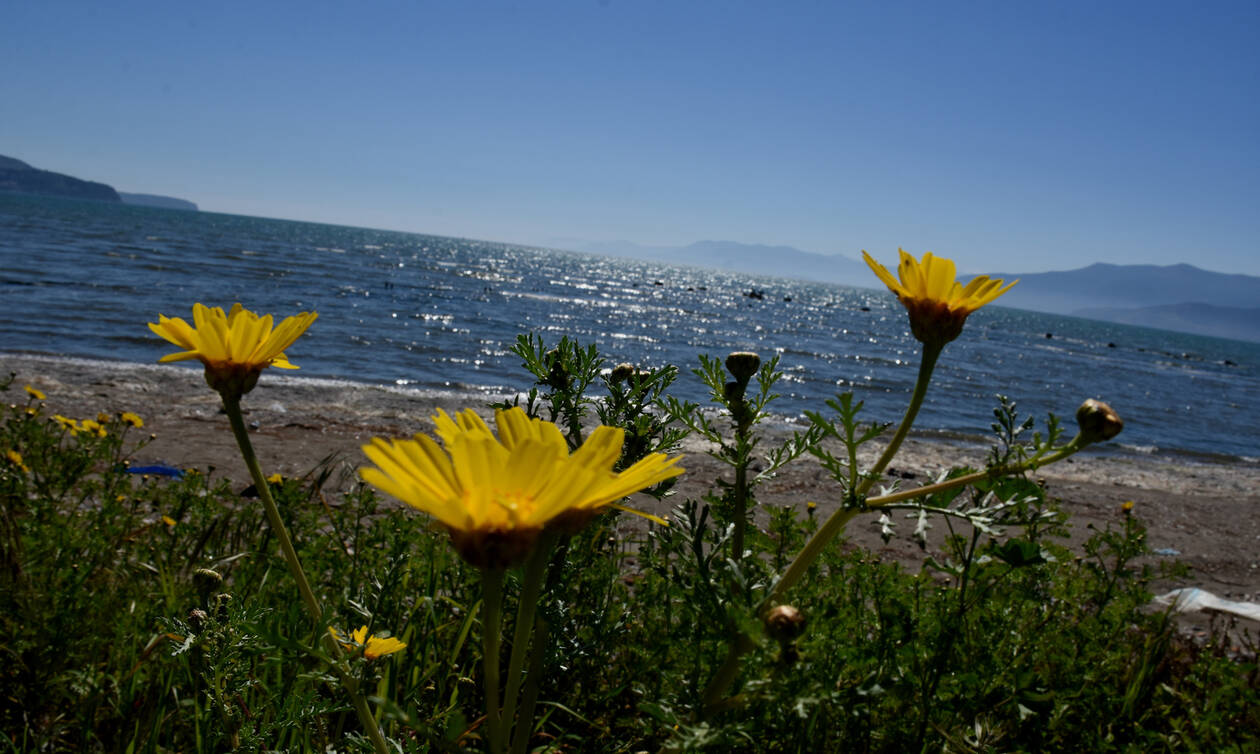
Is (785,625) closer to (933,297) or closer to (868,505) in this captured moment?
(868,505)

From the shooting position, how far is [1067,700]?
2.04 meters

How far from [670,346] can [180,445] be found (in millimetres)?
20553

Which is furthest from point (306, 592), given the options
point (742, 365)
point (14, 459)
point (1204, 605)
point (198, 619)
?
point (1204, 605)

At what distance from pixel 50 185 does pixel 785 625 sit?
202m

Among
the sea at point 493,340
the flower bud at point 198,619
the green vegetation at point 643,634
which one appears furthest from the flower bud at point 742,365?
the sea at point 493,340

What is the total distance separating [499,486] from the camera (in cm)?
70

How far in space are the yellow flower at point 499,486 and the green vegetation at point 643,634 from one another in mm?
84

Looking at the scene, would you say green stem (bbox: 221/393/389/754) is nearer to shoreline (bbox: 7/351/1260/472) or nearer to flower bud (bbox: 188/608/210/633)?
flower bud (bbox: 188/608/210/633)

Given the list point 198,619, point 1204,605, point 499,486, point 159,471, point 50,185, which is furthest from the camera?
point 50,185

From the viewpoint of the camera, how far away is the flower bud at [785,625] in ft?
2.63

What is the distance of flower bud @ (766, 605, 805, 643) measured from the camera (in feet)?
2.63

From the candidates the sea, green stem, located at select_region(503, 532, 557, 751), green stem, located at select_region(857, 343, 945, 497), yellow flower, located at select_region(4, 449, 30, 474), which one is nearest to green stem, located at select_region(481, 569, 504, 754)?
green stem, located at select_region(503, 532, 557, 751)

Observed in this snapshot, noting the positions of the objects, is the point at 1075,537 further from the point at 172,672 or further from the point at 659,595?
the point at 172,672

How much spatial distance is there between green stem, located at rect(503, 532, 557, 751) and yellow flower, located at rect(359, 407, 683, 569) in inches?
1.9
